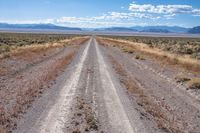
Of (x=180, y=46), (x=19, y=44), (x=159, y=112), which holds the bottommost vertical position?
(x=19, y=44)

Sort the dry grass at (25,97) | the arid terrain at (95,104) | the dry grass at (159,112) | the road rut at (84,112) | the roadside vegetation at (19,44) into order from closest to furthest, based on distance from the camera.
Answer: the road rut at (84,112) → the arid terrain at (95,104) → the dry grass at (25,97) → the dry grass at (159,112) → the roadside vegetation at (19,44)

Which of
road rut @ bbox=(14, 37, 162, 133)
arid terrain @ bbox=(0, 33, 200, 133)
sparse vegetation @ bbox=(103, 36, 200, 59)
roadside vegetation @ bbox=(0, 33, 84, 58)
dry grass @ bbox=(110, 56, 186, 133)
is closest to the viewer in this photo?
road rut @ bbox=(14, 37, 162, 133)

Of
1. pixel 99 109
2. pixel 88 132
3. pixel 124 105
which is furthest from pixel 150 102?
pixel 88 132

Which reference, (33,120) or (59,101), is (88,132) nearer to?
(33,120)

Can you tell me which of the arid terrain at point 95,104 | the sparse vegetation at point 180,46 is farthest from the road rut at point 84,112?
the sparse vegetation at point 180,46

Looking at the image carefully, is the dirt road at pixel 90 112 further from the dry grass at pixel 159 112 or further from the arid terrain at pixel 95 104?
the dry grass at pixel 159 112

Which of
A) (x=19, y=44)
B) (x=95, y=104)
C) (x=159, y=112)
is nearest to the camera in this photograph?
(x=159, y=112)

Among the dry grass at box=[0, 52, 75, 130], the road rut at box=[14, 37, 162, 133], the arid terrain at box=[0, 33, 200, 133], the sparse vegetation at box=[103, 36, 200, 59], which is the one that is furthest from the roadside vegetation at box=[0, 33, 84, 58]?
the sparse vegetation at box=[103, 36, 200, 59]

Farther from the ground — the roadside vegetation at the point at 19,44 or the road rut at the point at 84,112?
the road rut at the point at 84,112

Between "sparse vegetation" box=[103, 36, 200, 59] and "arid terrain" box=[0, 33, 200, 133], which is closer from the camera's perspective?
"arid terrain" box=[0, 33, 200, 133]

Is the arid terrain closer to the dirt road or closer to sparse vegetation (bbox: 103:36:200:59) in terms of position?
the dirt road

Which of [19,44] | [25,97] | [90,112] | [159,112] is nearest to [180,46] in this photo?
[19,44]

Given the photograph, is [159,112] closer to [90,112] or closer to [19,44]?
[90,112]

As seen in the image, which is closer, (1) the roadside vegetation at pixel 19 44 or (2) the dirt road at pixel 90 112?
(2) the dirt road at pixel 90 112
